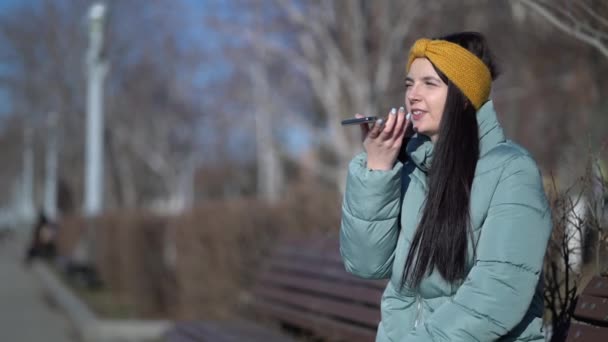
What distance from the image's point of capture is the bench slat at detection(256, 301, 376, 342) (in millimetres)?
4703

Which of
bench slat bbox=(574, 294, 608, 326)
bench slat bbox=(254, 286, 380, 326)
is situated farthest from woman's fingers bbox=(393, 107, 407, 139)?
bench slat bbox=(254, 286, 380, 326)

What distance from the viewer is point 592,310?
2859 millimetres

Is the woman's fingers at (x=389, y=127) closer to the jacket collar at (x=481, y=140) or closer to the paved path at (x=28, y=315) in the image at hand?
the jacket collar at (x=481, y=140)

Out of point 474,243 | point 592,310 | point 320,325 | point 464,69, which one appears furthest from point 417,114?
point 320,325

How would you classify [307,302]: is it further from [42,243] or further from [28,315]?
[42,243]

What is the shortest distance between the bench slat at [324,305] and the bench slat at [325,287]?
36 mm

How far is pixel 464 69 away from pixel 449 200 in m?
0.41

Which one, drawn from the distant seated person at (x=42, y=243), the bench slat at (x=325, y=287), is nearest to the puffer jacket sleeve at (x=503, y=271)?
the bench slat at (x=325, y=287)

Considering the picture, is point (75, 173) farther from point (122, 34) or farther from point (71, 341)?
point (71, 341)

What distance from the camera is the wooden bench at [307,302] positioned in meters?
4.84

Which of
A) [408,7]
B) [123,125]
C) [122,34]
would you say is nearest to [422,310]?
[408,7]

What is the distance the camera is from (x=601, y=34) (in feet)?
12.1

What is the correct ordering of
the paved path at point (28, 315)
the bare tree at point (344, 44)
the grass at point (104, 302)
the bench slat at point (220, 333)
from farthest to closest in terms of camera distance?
1. the bare tree at point (344, 44)
2. the grass at point (104, 302)
3. the paved path at point (28, 315)
4. the bench slat at point (220, 333)

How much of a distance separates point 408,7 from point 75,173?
1284 inches
